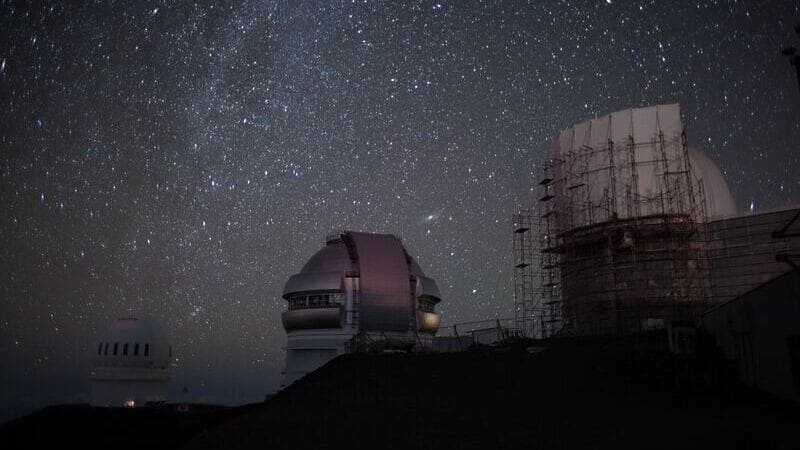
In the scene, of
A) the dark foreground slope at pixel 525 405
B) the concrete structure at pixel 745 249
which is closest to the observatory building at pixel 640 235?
the concrete structure at pixel 745 249

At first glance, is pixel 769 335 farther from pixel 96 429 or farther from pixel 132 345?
pixel 132 345

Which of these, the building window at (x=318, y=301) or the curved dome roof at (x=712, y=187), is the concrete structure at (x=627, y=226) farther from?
the building window at (x=318, y=301)

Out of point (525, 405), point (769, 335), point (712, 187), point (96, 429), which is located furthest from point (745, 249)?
point (96, 429)

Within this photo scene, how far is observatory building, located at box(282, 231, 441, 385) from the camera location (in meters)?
37.7

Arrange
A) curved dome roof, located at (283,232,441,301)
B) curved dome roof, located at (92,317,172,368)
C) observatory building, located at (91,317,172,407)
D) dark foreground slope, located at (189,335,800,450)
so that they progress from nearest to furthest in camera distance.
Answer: dark foreground slope, located at (189,335,800,450)
curved dome roof, located at (283,232,441,301)
observatory building, located at (91,317,172,407)
curved dome roof, located at (92,317,172,368)

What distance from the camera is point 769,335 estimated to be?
619 inches

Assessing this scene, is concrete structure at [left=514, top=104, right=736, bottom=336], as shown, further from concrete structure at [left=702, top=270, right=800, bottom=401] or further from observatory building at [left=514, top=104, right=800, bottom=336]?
concrete structure at [left=702, top=270, right=800, bottom=401]

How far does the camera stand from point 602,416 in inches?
564

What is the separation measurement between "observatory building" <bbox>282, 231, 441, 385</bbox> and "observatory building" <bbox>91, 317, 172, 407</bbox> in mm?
14256

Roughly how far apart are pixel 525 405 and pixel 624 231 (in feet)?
55.0

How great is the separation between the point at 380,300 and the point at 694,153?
19.3m

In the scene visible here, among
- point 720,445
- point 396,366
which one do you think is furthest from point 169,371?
point 720,445

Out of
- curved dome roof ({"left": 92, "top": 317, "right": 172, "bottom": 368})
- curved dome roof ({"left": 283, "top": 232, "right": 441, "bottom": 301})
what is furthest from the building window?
curved dome roof ({"left": 92, "top": 317, "right": 172, "bottom": 368})

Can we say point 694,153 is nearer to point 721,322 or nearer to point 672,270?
point 672,270
